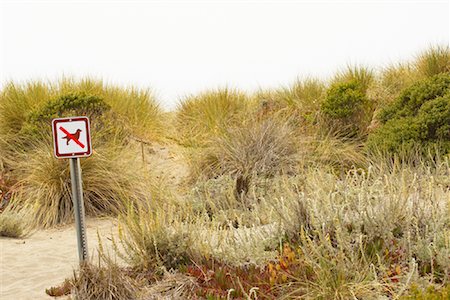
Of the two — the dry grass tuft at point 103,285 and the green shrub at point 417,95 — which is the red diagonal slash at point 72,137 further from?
the green shrub at point 417,95

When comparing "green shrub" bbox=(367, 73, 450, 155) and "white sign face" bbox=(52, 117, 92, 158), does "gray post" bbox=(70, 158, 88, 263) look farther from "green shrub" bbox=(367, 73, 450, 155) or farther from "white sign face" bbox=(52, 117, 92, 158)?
"green shrub" bbox=(367, 73, 450, 155)

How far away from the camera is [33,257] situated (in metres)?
7.41

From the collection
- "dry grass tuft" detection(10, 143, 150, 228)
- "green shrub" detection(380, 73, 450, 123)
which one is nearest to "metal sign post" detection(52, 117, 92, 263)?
"dry grass tuft" detection(10, 143, 150, 228)

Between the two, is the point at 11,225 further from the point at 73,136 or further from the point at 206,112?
the point at 206,112

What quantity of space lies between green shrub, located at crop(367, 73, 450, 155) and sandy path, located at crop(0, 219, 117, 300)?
5.06m

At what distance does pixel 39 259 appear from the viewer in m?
7.29

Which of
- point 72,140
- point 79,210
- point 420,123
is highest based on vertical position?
point 420,123

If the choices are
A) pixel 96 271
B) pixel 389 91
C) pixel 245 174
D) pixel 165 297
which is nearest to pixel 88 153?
pixel 96 271

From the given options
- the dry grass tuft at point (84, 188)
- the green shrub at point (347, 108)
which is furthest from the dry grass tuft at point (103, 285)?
the green shrub at point (347, 108)

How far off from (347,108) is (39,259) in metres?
7.99

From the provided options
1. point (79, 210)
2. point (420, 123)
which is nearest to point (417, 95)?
point (420, 123)

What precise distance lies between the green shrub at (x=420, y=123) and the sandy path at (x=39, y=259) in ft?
16.6

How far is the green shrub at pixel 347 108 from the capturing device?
13.4 meters

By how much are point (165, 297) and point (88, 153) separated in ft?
4.89
